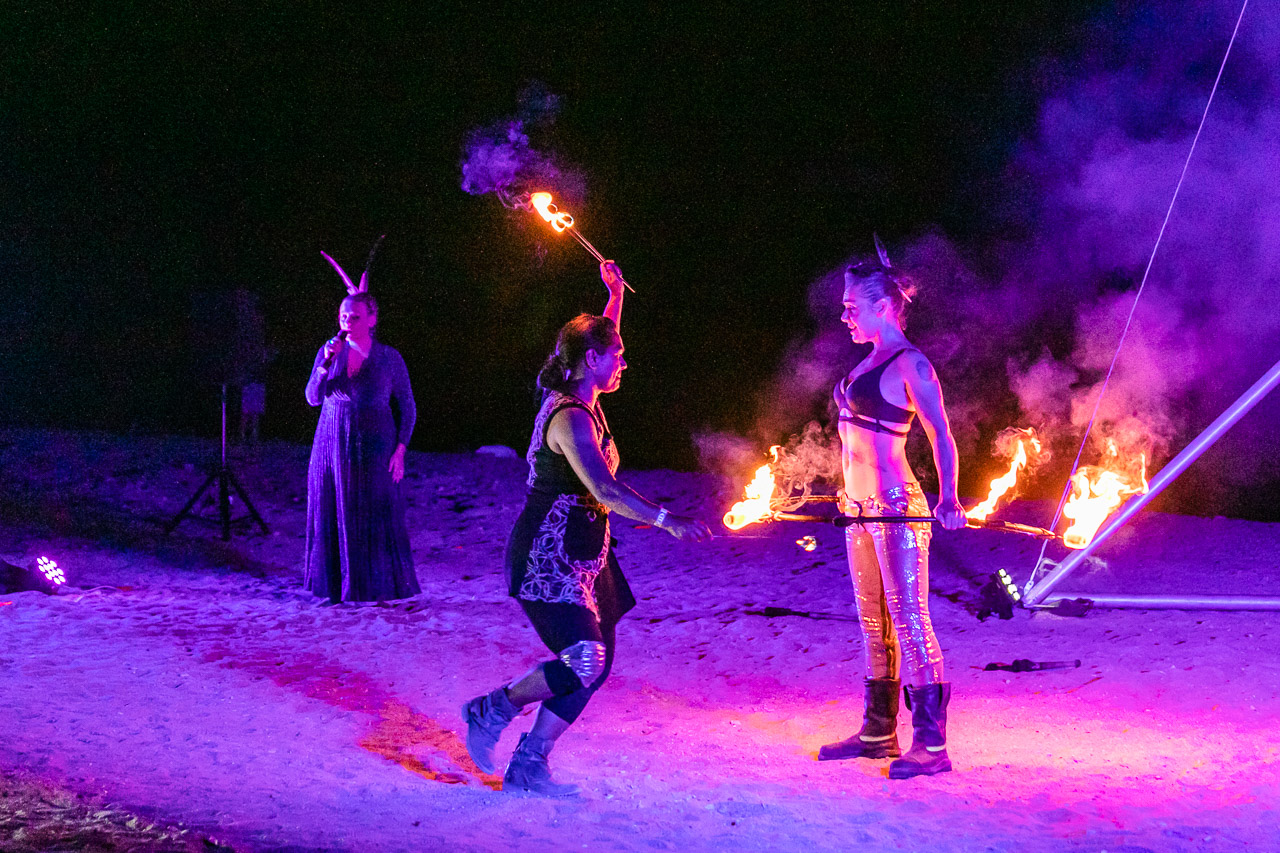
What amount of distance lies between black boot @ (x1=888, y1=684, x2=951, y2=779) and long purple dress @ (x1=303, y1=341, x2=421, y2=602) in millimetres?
4817

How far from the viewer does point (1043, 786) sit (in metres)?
4.05

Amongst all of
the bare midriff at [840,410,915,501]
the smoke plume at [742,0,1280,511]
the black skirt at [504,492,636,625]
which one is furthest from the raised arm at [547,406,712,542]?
the smoke plume at [742,0,1280,511]

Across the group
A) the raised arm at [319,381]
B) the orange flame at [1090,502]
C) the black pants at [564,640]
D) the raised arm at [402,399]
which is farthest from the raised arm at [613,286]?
the raised arm at [319,381]

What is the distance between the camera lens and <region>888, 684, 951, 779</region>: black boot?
A: 4152 millimetres

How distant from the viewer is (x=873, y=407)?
4.25 meters

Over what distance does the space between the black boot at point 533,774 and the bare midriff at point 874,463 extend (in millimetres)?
1586

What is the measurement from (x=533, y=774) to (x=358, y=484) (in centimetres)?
449

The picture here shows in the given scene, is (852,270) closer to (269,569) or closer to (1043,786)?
(1043,786)

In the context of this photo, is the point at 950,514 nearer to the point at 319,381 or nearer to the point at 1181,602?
the point at 1181,602

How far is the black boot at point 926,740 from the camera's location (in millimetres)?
4152

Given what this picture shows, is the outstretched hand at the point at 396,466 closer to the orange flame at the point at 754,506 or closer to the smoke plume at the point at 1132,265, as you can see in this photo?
the orange flame at the point at 754,506

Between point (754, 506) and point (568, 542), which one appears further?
point (754, 506)

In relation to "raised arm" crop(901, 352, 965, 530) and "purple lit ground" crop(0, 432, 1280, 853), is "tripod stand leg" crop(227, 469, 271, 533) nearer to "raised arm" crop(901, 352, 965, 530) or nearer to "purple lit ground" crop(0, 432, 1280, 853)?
"purple lit ground" crop(0, 432, 1280, 853)

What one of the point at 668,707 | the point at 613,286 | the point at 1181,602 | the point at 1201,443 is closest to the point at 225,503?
the point at 668,707
